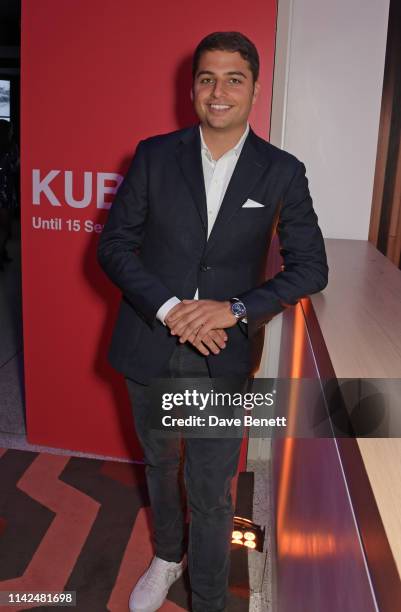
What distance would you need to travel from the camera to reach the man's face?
5.29ft

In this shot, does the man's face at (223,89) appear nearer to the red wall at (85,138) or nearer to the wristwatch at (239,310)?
the wristwatch at (239,310)

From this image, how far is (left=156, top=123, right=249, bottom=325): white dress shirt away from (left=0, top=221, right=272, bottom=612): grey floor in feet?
3.79

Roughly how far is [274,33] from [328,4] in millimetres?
240

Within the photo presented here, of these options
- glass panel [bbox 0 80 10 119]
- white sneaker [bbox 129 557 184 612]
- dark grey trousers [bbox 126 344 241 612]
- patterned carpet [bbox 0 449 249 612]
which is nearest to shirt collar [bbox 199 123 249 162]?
dark grey trousers [bbox 126 344 241 612]

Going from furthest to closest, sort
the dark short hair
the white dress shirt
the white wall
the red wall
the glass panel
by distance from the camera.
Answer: the glass panel, the red wall, the white wall, the white dress shirt, the dark short hair

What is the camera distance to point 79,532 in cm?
239

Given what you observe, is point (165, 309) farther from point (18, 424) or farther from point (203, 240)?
point (18, 424)

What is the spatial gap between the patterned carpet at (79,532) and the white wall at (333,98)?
57.0 inches

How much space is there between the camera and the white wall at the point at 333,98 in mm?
2359

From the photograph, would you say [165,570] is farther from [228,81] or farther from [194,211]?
[228,81]

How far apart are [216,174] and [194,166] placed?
7cm

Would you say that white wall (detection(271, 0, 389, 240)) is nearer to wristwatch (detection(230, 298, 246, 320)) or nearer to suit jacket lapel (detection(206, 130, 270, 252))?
suit jacket lapel (detection(206, 130, 270, 252))

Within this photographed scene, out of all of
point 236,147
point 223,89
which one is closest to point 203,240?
point 236,147

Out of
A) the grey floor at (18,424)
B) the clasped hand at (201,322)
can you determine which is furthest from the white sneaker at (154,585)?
the clasped hand at (201,322)
